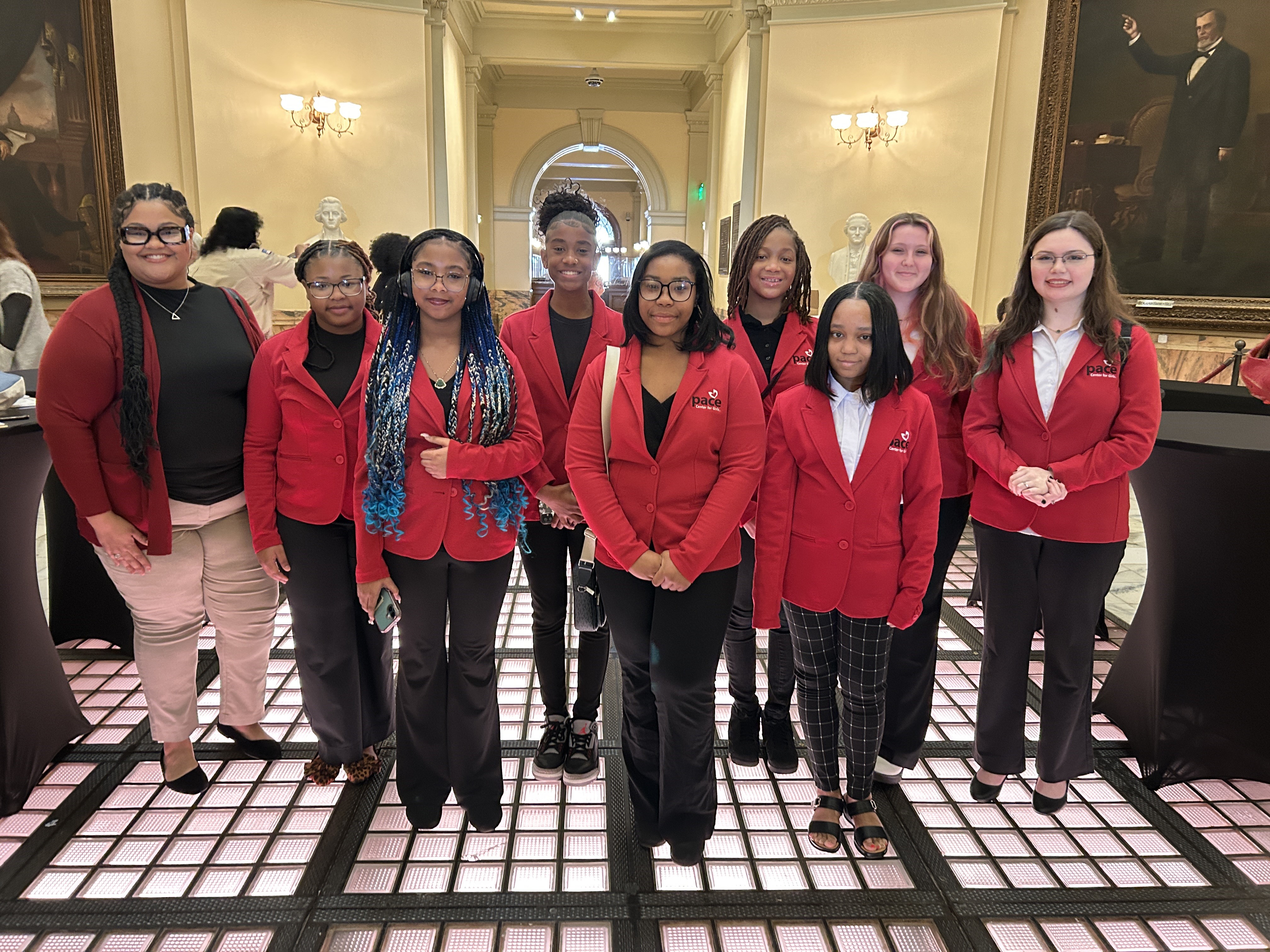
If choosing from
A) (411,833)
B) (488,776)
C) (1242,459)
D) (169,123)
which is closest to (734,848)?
(488,776)

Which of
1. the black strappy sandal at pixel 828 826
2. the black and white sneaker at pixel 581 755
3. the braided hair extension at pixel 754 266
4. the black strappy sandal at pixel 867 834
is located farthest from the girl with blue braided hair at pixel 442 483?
the black strappy sandal at pixel 867 834

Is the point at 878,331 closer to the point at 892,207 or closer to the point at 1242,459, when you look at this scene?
the point at 1242,459

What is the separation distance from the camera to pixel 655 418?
2215 mm

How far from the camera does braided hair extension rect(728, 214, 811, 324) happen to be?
262cm

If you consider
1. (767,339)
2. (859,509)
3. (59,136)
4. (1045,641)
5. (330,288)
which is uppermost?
(59,136)

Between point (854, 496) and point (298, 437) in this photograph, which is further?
point (298, 437)

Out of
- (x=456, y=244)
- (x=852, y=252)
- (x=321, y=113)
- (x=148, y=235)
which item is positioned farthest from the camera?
(x=852, y=252)

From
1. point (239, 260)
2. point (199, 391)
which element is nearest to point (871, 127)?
point (239, 260)

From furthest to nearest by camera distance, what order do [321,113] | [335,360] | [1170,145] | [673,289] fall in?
[321,113] → [1170,145] → [335,360] → [673,289]

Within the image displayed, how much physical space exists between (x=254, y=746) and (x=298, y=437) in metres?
1.29

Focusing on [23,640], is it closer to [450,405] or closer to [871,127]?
[450,405]

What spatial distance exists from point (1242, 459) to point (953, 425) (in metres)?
0.92

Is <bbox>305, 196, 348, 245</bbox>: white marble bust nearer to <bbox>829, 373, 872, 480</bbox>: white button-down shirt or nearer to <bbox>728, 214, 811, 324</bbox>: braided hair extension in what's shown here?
<bbox>728, 214, 811, 324</bbox>: braided hair extension

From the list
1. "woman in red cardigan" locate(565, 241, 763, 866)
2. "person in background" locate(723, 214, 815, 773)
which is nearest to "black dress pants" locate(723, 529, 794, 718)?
"person in background" locate(723, 214, 815, 773)
